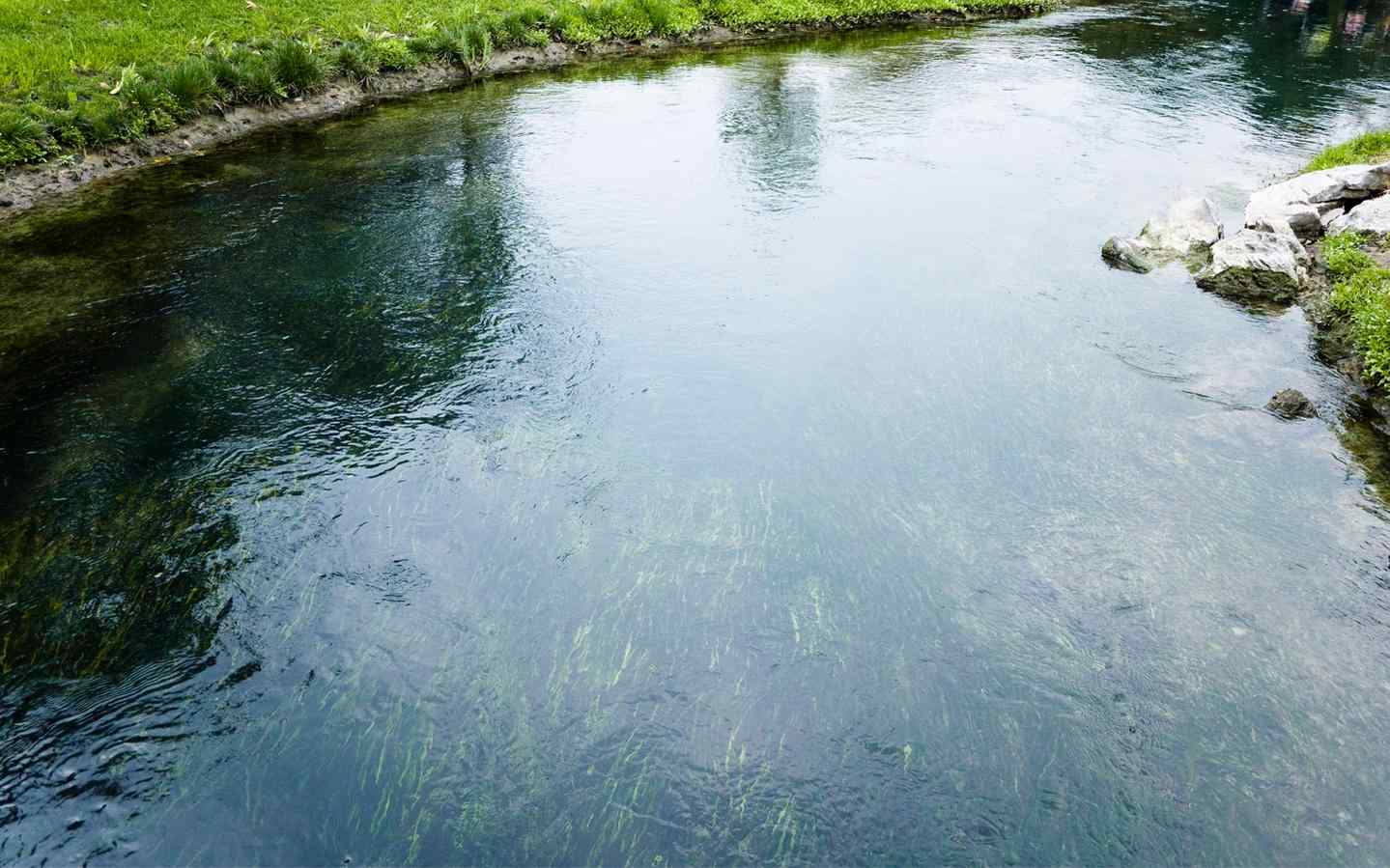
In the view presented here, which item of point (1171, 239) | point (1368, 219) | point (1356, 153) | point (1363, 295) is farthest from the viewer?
point (1356, 153)

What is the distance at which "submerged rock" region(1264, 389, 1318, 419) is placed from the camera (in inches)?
401

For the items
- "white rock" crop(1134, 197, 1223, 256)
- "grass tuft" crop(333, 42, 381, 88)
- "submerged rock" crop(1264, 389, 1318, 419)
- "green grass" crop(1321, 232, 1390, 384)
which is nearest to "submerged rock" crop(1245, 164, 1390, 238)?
"white rock" crop(1134, 197, 1223, 256)

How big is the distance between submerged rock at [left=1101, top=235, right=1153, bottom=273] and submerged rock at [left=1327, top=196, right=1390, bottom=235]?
3.08 metres

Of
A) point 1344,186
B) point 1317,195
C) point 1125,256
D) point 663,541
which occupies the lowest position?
point 663,541

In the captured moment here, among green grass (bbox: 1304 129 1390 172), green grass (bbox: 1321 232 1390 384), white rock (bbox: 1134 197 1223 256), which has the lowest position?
green grass (bbox: 1321 232 1390 384)

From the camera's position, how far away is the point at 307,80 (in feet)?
66.9

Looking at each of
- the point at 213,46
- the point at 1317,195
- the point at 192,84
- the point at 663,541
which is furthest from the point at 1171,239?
the point at 213,46

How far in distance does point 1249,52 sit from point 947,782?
30.5 metres

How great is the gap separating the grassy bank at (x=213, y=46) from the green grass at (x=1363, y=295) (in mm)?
20571

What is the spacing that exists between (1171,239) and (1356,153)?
543cm

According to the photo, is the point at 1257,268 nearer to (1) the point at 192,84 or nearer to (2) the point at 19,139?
(1) the point at 192,84

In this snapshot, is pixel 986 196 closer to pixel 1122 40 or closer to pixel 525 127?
pixel 525 127

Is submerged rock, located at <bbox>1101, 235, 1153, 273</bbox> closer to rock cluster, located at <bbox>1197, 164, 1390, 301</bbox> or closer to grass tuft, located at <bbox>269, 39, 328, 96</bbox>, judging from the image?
rock cluster, located at <bbox>1197, 164, 1390, 301</bbox>

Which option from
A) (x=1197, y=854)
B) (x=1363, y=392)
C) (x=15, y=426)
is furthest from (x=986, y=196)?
(x=15, y=426)
